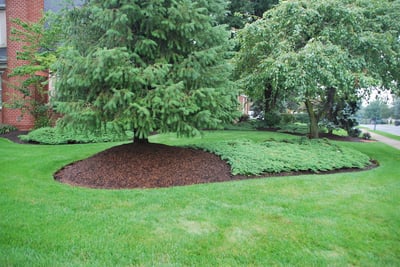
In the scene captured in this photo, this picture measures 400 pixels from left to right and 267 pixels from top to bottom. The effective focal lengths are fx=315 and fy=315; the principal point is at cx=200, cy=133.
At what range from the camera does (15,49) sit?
1402cm

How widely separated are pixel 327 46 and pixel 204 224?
6.15 metres

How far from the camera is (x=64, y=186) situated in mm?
5465

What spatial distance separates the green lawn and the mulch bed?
1.32 feet

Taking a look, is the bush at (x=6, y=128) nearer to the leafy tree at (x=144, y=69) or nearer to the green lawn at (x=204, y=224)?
the leafy tree at (x=144, y=69)

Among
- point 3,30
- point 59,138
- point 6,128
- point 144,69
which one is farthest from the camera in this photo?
point 3,30

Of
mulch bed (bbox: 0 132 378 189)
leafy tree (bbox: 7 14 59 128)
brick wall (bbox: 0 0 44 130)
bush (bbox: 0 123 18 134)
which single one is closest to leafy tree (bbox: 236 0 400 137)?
mulch bed (bbox: 0 132 378 189)

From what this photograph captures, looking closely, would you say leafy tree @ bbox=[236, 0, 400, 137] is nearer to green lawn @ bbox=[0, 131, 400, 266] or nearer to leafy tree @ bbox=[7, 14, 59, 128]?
green lawn @ bbox=[0, 131, 400, 266]

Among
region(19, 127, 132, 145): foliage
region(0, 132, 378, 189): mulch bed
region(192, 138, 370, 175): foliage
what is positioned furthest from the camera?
region(19, 127, 132, 145): foliage

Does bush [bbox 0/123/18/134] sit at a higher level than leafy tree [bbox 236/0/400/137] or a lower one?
lower

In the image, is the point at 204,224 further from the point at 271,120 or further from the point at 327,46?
the point at 271,120

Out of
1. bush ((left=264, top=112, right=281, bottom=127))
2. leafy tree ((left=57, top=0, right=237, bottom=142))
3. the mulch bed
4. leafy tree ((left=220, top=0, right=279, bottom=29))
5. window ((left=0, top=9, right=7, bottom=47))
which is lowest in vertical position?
the mulch bed

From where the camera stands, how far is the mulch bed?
573 centimetres

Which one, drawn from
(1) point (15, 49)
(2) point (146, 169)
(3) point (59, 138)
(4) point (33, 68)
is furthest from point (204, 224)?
(1) point (15, 49)

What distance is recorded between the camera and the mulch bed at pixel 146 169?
5727 mm
